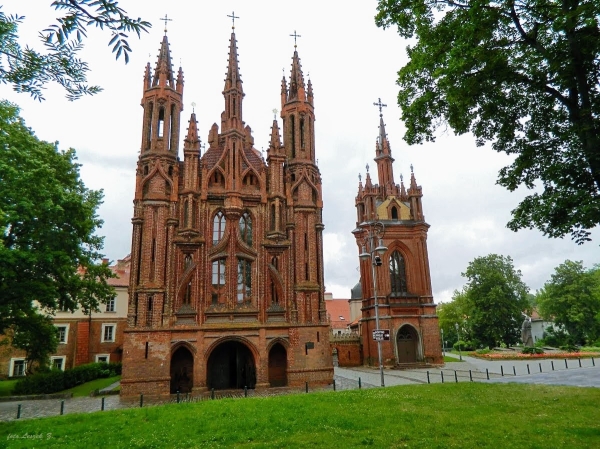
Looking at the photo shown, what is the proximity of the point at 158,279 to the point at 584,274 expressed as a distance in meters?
59.0

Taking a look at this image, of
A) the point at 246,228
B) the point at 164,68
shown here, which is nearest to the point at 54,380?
the point at 246,228

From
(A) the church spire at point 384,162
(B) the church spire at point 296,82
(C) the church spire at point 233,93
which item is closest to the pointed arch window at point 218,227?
(C) the church spire at point 233,93

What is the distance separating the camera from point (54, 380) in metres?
26.4

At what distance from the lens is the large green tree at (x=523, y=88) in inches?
408

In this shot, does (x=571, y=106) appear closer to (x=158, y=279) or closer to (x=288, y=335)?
(x=288, y=335)

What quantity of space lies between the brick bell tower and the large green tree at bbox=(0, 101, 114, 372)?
22.7 meters

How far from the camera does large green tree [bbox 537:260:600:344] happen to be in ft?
184

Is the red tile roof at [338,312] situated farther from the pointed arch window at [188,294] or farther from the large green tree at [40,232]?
the large green tree at [40,232]

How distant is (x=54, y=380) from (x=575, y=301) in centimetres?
6096

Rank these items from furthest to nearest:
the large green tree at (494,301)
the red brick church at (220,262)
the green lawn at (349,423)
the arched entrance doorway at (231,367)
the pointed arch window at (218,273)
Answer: the large green tree at (494,301) < the pointed arch window at (218,273) < the arched entrance doorway at (231,367) < the red brick church at (220,262) < the green lawn at (349,423)

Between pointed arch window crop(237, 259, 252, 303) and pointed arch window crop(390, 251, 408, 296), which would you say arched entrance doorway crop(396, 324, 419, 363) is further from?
pointed arch window crop(237, 259, 252, 303)

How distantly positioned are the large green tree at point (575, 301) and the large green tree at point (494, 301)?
652cm

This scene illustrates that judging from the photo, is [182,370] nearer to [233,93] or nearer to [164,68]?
[233,93]

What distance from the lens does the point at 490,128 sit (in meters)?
13.1
